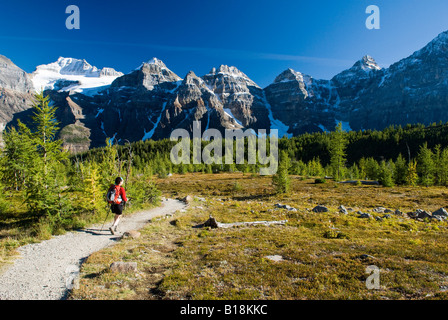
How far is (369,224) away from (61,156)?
26575mm

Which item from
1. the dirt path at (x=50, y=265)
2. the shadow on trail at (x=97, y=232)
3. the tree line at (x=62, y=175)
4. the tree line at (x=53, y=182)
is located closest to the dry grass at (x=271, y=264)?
the dirt path at (x=50, y=265)

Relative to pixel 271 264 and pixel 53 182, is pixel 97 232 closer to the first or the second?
pixel 53 182

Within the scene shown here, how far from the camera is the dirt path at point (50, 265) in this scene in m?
6.58

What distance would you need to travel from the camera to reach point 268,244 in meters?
12.5

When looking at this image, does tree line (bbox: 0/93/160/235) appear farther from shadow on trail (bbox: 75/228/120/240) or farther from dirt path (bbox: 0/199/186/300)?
dirt path (bbox: 0/199/186/300)

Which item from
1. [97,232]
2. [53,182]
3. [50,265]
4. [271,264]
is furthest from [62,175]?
[271,264]

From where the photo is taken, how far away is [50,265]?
855 centimetres

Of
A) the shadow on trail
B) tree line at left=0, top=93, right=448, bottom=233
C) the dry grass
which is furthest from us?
tree line at left=0, top=93, right=448, bottom=233

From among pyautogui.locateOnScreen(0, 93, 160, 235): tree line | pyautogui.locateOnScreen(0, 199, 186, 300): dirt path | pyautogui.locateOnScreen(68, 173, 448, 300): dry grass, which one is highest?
pyautogui.locateOnScreen(0, 93, 160, 235): tree line

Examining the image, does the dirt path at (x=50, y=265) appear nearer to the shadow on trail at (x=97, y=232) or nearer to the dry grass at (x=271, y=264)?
the shadow on trail at (x=97, y=232)

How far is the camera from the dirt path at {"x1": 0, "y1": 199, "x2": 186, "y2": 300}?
658 centimetres

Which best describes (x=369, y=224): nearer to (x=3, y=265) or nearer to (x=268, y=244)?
(x=268, y=244)

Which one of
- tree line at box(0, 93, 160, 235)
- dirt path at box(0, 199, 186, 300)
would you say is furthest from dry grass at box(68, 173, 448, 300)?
tree line at box(0, 93, 160, 235)
